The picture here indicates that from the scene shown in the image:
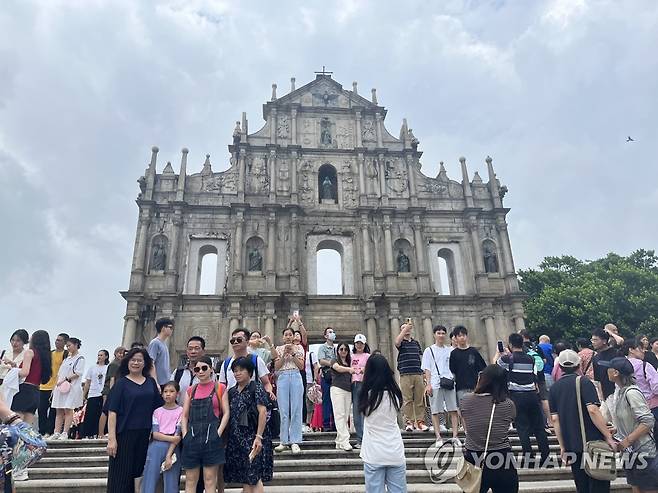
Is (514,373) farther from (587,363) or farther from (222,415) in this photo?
(222,415)

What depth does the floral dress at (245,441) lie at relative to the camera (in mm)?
4281

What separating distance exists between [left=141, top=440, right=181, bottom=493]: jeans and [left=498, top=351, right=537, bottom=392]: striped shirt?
14.6ft

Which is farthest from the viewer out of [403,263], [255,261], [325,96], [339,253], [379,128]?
[325,96]

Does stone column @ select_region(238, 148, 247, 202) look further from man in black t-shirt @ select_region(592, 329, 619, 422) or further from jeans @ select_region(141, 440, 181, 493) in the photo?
man in black t-shirt @ select_region(592, 329, 619, 422)

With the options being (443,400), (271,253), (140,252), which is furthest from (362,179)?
(443,400)

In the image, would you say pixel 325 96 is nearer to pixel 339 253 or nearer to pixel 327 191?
pixel 327 191

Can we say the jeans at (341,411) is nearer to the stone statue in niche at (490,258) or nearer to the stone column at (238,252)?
the stone column at (238,252)

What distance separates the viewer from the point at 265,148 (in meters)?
21.3

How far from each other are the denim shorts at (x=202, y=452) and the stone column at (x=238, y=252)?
13625 mm

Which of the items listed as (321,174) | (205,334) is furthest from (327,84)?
(205,334)

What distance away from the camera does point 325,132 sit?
22422 mm

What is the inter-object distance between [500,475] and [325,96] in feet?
72.7

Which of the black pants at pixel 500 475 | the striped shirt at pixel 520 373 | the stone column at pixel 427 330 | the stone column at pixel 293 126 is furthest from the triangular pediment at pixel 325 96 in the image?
the black pants at pixel 500 475

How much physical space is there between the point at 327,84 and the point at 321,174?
5.63m
